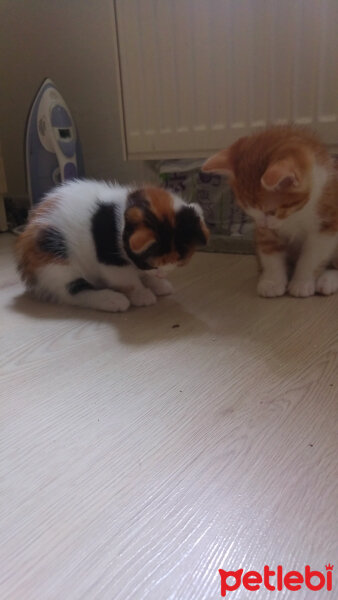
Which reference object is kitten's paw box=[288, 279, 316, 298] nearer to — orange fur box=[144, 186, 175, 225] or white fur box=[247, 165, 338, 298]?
white fur box=[247, 165, 338, 298]

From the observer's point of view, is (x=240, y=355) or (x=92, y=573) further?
(x=240, y=355)

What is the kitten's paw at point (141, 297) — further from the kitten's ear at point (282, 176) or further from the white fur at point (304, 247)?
the kitten's ear at point (282, 176)

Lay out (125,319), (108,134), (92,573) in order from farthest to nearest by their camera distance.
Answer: (108,134), (125,319), (92,573)

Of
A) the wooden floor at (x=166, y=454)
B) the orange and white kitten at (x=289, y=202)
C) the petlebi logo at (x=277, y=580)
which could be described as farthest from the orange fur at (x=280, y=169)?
the petlebi logo at (x=277, y=580)

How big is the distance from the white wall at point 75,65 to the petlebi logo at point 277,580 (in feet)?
4.59

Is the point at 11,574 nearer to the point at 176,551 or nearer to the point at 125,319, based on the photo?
the point at 176,551

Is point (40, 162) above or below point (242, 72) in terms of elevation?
below

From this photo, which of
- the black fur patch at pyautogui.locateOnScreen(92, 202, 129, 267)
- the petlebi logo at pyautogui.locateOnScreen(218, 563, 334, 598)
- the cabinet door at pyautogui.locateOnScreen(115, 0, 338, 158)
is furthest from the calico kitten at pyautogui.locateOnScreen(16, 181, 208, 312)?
the petlebi logo at pyautogui.locateOnScreen(218, 563, 334, 598)

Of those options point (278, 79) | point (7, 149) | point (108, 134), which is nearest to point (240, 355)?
point (278, 79)

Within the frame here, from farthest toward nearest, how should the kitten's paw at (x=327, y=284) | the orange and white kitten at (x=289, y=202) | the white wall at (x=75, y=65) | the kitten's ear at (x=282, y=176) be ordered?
the white wall at (x=75, y=65)
the kitten's paw at (x=327, y=284)
the orange and white kitten at (x=289, y=202)
the kitten's ear at (x=282, y=176)

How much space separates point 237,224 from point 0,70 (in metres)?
1.29

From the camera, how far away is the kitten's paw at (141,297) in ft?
3.38

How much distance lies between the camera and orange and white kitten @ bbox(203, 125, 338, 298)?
88 centimetres

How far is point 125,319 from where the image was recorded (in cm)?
96
